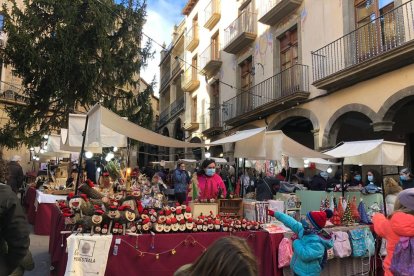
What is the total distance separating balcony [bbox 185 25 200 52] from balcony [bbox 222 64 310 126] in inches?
315

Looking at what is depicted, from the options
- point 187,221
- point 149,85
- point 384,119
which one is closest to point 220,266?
point 187,221

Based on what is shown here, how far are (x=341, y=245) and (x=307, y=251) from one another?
1.74 meters

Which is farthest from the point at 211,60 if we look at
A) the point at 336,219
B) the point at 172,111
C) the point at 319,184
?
the point at 336,219

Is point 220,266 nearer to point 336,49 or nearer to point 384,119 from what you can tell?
point 384,119

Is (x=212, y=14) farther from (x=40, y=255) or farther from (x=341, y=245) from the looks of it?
(x=341, y=245)

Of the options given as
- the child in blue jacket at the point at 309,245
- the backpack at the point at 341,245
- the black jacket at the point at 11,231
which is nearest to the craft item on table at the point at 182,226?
Answer: the child in blue jacket at the point at 309,245

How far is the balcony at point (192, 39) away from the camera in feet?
84.8

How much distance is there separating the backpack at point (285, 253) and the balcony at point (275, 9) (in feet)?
36.6

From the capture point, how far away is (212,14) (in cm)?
2217

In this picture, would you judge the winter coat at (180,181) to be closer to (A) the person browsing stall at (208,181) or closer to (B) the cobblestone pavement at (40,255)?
(B) the cobblestone pavement at (40,255)

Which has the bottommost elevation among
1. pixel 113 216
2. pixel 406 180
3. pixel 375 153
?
pixel 113 216

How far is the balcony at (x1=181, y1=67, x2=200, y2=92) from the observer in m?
25.3

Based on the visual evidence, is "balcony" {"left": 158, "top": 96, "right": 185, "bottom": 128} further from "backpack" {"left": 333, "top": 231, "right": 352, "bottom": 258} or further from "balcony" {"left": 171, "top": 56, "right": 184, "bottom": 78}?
"backpack" {"left": 333, "top": 231, "right": 352, "bottom": 258}

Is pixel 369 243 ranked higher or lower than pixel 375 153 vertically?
lower
